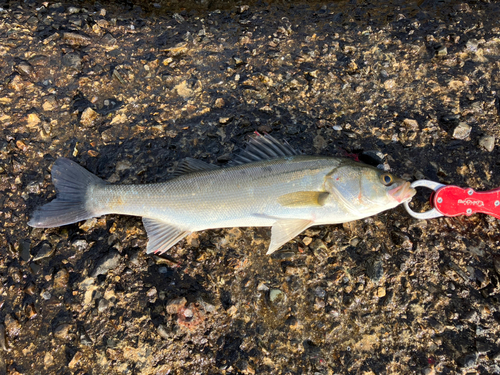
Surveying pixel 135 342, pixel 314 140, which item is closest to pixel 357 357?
pixel 135 342

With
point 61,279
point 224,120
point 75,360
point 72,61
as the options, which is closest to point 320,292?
point 224,120

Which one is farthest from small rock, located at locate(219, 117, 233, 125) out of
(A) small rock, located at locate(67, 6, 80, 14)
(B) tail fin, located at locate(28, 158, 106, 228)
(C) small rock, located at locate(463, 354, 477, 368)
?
(C) small rock, located at locate(463, 354, 477, 368)

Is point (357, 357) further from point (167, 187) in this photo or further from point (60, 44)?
Answer: point (60, 44)

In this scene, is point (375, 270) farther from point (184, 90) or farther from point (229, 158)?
point (184, 90)

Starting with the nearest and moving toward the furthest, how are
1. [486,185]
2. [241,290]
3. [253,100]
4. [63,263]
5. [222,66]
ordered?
[241,290] < [63,263] < [486,185] < [253,100] < [222,66]

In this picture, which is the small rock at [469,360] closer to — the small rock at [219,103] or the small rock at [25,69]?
the small rock at [219,103]

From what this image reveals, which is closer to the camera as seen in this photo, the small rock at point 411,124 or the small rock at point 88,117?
the small rock at point 411,124

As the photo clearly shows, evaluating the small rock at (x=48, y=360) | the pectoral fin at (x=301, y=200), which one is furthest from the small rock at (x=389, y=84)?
the small rock at (x=48, y=360)
